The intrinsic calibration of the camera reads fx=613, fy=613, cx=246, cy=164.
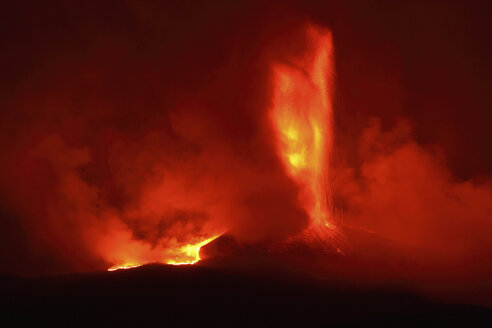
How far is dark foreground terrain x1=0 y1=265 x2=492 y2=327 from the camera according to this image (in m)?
10.6

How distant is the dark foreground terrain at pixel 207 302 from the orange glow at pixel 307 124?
497 cm

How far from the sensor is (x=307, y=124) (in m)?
18.2

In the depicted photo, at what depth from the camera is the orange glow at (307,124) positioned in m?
17.9

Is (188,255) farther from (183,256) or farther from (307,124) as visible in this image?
(307,124)

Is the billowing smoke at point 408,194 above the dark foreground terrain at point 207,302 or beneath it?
Result: above

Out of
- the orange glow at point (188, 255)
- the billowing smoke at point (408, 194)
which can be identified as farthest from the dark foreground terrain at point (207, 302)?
the billowing smoke at point (408, 194)

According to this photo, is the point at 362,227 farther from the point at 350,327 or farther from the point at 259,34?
the point at 350,327

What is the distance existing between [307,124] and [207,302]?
800 cm

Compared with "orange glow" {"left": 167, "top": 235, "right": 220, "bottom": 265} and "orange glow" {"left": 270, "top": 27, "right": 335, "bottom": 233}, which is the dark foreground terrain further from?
"orange glow" {"left": 270, "top": 27, "right": 335, "bottom": 233}

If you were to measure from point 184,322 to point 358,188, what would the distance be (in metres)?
11.2

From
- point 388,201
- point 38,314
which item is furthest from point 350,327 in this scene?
point 388,201

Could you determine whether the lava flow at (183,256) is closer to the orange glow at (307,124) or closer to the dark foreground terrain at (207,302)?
the dark foreground terrain at (207,302)

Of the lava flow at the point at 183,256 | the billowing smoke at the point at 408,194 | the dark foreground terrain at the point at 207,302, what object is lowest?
the dark foreground terrain at the point at 207,302

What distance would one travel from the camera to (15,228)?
1855 centimetres
